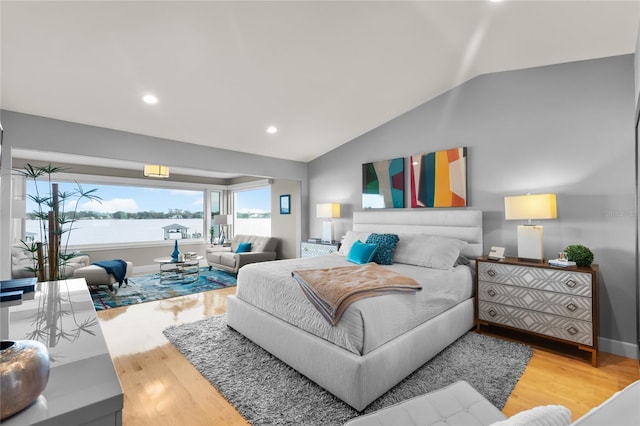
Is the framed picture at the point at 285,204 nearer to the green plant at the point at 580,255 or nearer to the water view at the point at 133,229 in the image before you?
the water view at the point at 133,229

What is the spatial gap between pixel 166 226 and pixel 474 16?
727 centimetres

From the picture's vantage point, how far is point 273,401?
2020 millimetres

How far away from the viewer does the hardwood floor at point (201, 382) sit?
1.94 metres

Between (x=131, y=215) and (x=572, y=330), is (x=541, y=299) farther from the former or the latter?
(x=131, y=215)

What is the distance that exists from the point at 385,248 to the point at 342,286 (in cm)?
143

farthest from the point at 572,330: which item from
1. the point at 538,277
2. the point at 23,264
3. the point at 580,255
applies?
the point at 23,264

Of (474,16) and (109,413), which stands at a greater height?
(474,16)

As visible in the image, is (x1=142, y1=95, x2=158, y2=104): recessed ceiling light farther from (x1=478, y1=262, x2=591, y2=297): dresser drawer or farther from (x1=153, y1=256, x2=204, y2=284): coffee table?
(x1=478, y1=262, x2=591, y2=297): dresser drawer

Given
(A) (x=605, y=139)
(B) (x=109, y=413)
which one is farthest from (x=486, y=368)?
(B) (x=109, y=413)

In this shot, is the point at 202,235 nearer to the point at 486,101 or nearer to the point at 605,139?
the point at 486,101

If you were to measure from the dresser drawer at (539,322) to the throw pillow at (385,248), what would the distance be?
105 centimetres

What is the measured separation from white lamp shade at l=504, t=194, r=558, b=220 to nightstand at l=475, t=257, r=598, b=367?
0.46m

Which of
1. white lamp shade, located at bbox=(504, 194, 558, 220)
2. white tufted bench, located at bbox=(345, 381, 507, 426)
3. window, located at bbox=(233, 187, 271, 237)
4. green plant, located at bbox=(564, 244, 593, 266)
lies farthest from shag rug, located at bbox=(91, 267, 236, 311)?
green plant, located at bbox=(564, 244, 593, 266)

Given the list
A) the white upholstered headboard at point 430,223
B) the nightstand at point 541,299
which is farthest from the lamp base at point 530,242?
the white upholstered headboard at point 430,223
